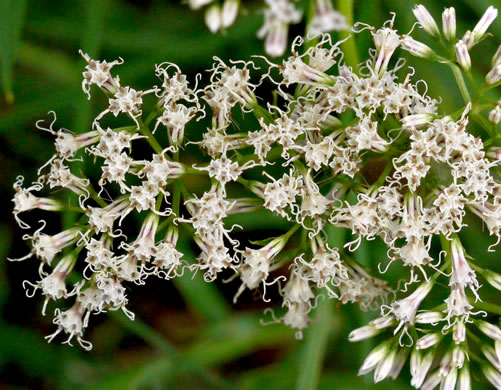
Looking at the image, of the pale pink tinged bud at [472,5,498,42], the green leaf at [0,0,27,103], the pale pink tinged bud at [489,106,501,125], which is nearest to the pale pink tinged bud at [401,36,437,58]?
the pale pink tinged bud at [472,5,498,42]

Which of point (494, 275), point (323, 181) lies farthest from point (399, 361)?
point (323, 181)

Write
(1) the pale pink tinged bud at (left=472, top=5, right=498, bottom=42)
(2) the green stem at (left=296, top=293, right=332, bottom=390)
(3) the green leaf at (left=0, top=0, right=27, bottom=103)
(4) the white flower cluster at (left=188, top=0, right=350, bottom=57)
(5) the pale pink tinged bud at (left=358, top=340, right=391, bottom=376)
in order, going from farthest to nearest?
(2) the green stem at (left=296, top=293, right=332, bottom=390) < (3) the green leaf at (left=0, top=0, right=27, bottom=103) < (5) the pale pink tinged bud at (left=358, top=340, right=391, bottom=376) < (1) the pale pink tinged bud at (left=472, top=5, right=498, bottom=42) < (4) the white flower cluster at (left=188, top=0, right=350, bottom=57)

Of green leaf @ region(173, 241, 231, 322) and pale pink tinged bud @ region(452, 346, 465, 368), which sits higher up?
green leaf @ region(173, 241, 231, 322)

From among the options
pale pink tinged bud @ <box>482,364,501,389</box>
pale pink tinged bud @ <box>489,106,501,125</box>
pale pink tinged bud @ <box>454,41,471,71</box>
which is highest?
pale pink tinged bud @ <box>454,41,471,71</box>

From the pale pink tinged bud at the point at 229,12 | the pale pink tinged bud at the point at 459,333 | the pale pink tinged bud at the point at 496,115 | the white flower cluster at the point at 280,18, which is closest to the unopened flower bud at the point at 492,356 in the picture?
the pale pink tinged bud at the point at 459,333

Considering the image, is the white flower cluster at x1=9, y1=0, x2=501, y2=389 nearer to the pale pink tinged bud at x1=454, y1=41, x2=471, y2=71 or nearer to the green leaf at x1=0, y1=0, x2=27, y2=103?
the pale pink tinged bud at x1=454, y1=41, x2=471, y2=71

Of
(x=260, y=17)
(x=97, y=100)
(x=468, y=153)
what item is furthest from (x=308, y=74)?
(x=97, y=100)
